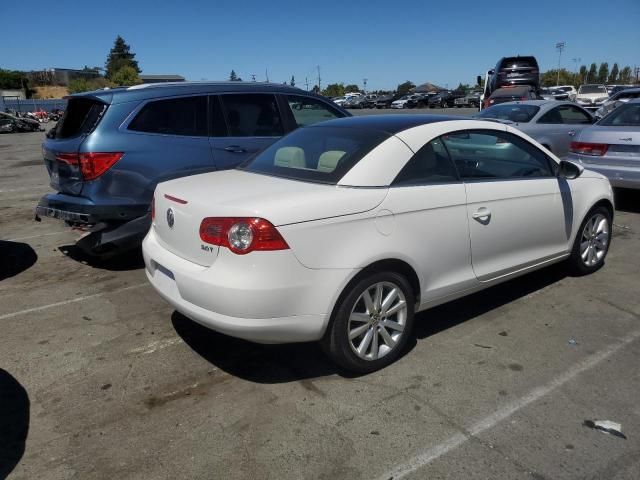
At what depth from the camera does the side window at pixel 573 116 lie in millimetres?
10469

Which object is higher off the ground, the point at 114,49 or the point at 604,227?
the point at 114,49

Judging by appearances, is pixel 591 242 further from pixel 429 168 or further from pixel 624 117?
Answer: pixel 624 117

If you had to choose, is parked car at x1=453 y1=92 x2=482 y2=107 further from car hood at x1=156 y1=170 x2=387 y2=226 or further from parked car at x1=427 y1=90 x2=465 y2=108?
car hood at x1=156 y1=170 x2=387 y2=226

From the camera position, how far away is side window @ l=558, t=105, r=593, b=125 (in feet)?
34.3

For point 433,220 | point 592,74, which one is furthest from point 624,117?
point 592,74

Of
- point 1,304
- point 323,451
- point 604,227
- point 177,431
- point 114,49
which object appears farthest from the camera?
point 114,49

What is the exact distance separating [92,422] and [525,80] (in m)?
20.1

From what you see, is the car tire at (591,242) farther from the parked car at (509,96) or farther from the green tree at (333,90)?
the green tree at (333,90)

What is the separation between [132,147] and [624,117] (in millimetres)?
7127

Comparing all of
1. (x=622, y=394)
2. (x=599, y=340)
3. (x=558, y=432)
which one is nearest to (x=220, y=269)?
(x=558, y=432)

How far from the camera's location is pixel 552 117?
1028cm

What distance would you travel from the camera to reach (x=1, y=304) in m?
4.84

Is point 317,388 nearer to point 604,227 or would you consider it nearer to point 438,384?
point 438,384

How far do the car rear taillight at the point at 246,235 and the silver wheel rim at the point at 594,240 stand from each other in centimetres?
345
